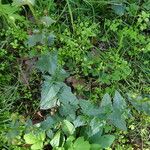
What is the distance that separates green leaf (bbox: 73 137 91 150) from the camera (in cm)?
239

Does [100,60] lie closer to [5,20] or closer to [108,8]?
[108,8]

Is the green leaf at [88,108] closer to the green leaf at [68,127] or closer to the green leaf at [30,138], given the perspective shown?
the green leaf at [68,127]

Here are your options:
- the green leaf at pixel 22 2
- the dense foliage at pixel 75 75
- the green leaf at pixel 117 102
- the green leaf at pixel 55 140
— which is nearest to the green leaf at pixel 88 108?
the dense foliage at pixel 75 75

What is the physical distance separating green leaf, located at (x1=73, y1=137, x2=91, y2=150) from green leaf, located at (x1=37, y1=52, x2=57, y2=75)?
1.47 feet

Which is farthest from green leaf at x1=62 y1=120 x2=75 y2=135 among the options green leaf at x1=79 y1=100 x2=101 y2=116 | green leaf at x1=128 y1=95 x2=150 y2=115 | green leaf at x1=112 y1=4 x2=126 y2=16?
green leaf at x1=112 y1=4 x2=126 y2=16

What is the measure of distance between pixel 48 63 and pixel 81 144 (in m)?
0.55

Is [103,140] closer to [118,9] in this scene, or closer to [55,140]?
[55,140]

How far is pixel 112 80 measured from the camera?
2.72 meters

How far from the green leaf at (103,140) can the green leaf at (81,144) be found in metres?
0.10

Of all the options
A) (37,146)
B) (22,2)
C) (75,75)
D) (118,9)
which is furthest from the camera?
(118,9)

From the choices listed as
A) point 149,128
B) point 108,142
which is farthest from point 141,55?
point 108,142

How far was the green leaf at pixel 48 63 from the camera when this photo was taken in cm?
243

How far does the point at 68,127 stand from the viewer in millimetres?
2496

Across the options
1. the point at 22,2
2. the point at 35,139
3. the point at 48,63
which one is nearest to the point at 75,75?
the point at 48,63
